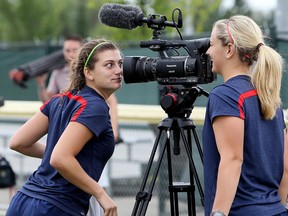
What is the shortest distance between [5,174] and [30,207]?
3138mm

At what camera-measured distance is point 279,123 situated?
171 inches

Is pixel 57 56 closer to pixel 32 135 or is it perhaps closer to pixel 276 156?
pixel 32 135

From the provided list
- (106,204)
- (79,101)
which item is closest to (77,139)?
(79,101)

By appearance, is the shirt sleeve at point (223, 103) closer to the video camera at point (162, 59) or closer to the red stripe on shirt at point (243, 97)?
the red stripe on shirt at point (243, 97)

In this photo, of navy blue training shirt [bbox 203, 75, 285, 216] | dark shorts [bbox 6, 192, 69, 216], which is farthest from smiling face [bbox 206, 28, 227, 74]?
dark shorts [bbox 6, 192, 69, 216]

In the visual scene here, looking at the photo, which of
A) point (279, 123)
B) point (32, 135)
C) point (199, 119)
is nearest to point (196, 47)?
point (279, 123)

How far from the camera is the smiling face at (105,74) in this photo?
472cm

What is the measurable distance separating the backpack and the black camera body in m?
2.86

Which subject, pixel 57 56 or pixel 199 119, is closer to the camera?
pixel 199 119

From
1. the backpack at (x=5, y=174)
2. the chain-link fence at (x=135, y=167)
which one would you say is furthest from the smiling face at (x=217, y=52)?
the backpack at (x=5, y=174)

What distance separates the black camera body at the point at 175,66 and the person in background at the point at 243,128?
43 centimetres

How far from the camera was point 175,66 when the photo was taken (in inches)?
188

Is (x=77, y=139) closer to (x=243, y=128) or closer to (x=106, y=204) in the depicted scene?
(x=106, y=204)

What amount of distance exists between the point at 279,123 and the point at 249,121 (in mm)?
240
